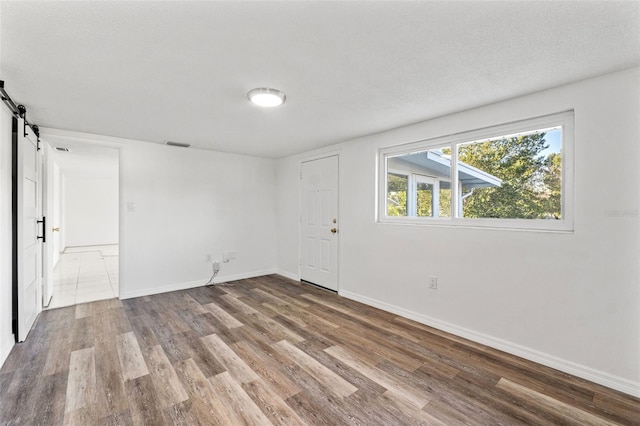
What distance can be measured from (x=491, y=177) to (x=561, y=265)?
93 centimetres

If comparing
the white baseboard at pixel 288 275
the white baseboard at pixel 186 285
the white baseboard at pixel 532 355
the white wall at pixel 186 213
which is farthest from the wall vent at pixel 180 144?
the white baseboard at pixel 532 355

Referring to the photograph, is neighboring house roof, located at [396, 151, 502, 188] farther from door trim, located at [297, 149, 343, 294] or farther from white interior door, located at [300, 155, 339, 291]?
white interior door, located at [300, 155, 339, 291]

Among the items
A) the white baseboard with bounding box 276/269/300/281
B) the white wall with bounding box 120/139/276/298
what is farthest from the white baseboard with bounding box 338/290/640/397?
the white wall with bounding box 120/139/276/298

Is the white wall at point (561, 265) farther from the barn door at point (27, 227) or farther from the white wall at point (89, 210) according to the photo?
the white wall at point (89, 210)

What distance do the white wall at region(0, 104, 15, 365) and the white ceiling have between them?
343 millimetres

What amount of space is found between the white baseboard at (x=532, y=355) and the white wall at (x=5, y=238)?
141 inches

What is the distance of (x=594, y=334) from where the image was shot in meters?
2.07

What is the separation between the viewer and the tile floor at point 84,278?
156 inches

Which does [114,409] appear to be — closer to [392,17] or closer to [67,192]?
[392,17]

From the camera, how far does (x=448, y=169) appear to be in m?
3.04

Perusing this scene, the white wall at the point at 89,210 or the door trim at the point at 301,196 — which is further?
the white wall at the point at 89,210

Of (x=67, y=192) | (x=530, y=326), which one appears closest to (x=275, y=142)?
(x=530, y=326)

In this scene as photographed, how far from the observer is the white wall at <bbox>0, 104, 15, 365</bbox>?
89.9 inches

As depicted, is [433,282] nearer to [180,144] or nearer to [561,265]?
[561,265]
